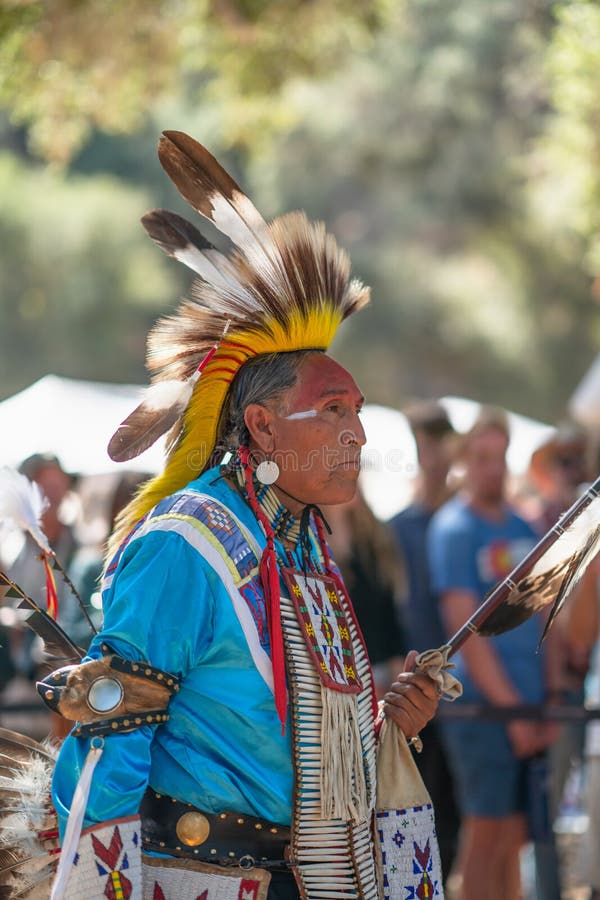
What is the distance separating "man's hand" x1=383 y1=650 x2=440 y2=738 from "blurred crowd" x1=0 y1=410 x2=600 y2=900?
6.32ft

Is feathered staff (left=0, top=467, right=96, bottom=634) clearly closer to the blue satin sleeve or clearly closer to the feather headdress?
the feather headdress

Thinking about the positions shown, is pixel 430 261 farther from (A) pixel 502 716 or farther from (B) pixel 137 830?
(B) pixel 137 830

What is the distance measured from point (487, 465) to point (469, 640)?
83cm

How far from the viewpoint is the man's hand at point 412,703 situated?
8.78 ft

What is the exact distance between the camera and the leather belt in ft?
7.66

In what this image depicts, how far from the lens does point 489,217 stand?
3003 centimetres

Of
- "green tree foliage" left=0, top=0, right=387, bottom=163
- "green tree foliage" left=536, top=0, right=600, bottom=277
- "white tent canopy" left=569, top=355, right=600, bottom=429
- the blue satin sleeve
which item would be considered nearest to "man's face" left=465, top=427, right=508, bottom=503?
the blue satin sleeve

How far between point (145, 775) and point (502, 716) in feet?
9.37

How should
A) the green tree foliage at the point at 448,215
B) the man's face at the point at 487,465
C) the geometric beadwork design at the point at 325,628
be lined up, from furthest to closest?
1. the green tree foliage at the point at 448,215
2. the man's face at the point at 487,465
3. the geometric beadwork design at the point at 325,628

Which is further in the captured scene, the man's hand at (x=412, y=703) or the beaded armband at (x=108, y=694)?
the man's hand at (x=412, y=703)

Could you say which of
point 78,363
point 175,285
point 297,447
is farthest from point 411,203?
point 297,447

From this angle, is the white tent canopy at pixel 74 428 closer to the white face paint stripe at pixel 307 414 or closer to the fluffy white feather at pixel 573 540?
the fluffy white feather at pixel 573 540

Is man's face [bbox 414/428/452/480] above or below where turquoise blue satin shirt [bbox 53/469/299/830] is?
above

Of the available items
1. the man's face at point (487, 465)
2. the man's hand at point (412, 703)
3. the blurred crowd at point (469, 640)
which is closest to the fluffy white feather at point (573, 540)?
the man's hand at point (412, 703)
